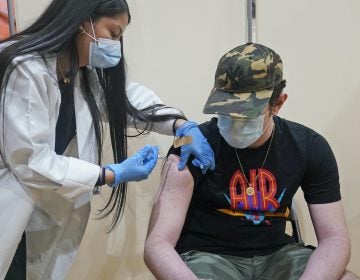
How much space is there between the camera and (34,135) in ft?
3.81

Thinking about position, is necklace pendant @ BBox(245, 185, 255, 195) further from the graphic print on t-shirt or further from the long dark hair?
the long dark hair

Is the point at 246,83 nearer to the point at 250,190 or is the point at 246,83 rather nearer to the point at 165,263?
the point at 250,190

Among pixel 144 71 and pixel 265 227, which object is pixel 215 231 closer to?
pixel 265 227

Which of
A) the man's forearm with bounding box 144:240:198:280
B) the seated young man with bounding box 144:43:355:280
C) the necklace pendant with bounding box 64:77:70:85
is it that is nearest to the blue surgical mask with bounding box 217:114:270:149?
the seated young man with bounding box 144:43:355:280

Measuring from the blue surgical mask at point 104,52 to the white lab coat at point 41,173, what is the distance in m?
0.12

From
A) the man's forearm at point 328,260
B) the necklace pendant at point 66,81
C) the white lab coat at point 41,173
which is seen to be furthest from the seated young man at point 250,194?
the necklace pendant at point 66,81

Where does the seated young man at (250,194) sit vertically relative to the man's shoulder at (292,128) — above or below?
below

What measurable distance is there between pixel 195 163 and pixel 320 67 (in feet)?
2.78

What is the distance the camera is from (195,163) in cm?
138

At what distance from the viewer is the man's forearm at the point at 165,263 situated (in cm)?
123

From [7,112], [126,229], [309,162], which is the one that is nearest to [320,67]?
[309,162]

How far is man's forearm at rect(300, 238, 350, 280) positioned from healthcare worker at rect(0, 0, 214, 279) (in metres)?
0.40

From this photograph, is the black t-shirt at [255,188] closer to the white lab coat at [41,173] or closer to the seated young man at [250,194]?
the seated young man at [250,194]

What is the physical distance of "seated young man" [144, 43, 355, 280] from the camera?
4.33ft
